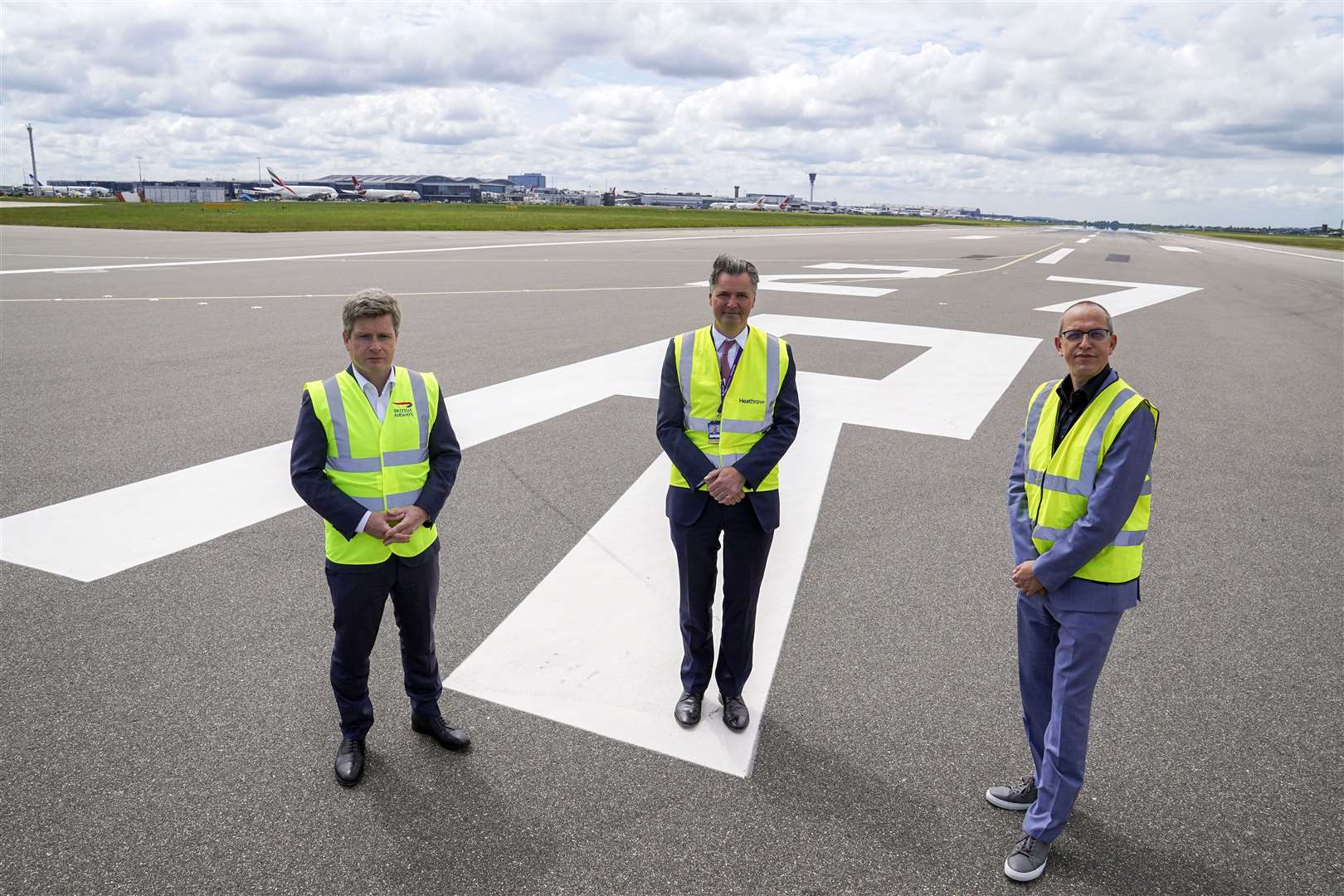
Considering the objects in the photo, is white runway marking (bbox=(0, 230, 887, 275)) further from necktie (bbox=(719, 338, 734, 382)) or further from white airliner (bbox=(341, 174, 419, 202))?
white airliner (bbox=(341, 174, 419, 202))

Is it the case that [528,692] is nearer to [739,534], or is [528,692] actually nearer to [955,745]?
[739,534]

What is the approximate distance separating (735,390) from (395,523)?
1.51 metres

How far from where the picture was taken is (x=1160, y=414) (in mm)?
8789

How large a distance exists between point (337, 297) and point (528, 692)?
44.0 ft

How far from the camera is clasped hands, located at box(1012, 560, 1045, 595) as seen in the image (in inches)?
117

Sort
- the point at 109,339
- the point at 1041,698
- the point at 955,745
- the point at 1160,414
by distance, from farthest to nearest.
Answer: the point at 109,339 < the point at 1160,414 < the point at 955,745 < the point at 1041,698

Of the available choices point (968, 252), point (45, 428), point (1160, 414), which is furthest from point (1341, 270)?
point (45, 428)

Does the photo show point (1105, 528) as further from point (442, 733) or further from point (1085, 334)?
point (442, 733)

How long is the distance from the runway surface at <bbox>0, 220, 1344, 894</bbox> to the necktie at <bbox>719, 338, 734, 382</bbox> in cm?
155

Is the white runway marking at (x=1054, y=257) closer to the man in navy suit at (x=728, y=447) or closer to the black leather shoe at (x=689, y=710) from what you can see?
the man in navy suit at (x=728, y=447)

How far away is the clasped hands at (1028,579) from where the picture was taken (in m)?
2.98

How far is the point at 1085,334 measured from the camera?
2889mm

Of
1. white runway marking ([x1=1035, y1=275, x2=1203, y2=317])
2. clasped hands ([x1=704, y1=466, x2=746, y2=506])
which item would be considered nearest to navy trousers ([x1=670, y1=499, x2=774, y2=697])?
clasped hands ([x1=704, y1=466, x2=746, y2=506])

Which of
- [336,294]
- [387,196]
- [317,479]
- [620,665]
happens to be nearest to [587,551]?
[620,665]
